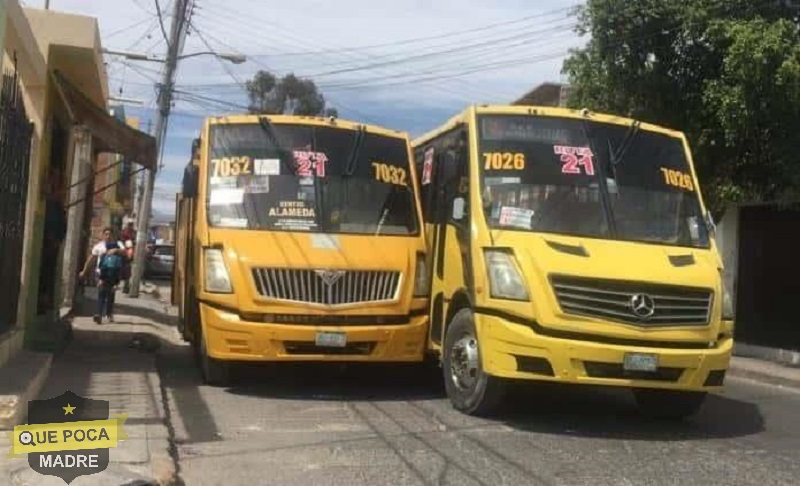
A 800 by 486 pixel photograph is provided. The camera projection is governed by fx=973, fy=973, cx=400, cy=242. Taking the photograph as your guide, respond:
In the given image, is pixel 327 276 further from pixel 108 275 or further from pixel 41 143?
pixel 108 275

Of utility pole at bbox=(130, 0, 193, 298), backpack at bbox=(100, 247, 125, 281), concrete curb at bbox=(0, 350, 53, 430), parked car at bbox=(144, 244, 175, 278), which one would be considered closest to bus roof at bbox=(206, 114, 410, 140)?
concrete curb at bbox=(0, 350, 53, 430)

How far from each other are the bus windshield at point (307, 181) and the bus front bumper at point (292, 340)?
0.98m

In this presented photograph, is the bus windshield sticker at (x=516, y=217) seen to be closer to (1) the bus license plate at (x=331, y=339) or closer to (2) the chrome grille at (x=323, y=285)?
(2) the chrome grille at (x=323, y=285)

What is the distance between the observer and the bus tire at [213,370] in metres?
9.55

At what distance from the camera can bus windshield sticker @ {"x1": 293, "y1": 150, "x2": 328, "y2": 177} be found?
9.80 meters

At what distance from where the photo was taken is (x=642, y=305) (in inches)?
302

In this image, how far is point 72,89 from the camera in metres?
12.0

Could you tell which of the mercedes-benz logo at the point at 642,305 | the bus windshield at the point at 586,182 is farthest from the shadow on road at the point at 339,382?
the mercedes-benz logo at the point at 642,305

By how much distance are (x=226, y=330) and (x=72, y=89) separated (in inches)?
187

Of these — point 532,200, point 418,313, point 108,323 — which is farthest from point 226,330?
point 108,323

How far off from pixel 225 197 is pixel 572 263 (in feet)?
11.9

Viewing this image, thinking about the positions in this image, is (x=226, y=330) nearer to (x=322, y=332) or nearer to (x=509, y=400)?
(x=322, y=332)

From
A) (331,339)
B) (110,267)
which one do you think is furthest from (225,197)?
(110,267)

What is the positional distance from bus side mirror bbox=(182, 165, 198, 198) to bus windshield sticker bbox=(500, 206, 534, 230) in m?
3.47
